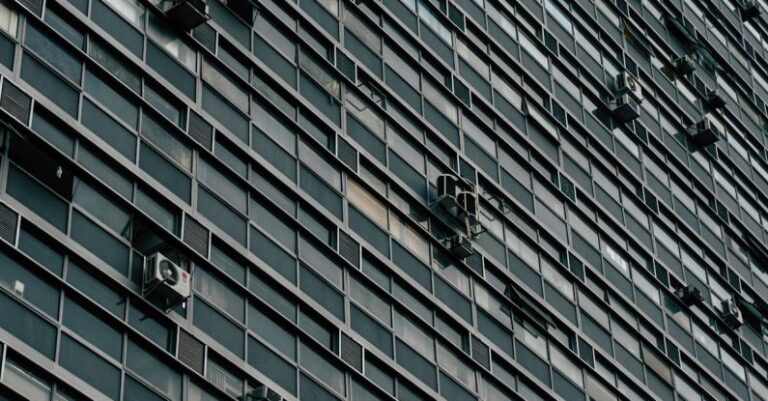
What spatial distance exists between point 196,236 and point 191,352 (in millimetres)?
2328

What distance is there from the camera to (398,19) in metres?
42.9

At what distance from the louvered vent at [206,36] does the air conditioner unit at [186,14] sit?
1.36 feet

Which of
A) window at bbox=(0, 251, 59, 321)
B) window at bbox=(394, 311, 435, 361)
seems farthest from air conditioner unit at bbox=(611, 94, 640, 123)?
window at bbox=(0, 251, 59, 321)

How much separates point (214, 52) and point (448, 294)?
7.12m

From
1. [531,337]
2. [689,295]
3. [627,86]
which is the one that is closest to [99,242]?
[531,337]

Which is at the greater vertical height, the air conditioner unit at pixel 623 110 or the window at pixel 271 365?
the air conditioner unit at pixel 623 110

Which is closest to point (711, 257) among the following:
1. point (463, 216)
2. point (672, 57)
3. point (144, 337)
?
point (672, 57)

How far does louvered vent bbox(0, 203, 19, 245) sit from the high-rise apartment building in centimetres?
4

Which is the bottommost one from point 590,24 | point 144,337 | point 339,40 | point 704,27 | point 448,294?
point 144,337

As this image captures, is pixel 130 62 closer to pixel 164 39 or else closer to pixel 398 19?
pixel 164 39

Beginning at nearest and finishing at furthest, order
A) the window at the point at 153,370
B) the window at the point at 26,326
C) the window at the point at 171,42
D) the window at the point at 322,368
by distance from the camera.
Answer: the window at the point at 26,326, the window at the point at 153,370, the window at the point at 322,368, the window at the point at 171,42

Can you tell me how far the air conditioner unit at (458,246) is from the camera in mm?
39625

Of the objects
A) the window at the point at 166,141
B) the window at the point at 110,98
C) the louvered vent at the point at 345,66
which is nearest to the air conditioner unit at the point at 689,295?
the louvered vent at the point at 345,66

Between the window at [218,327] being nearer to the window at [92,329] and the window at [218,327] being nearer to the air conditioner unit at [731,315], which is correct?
the window at [92,329]
